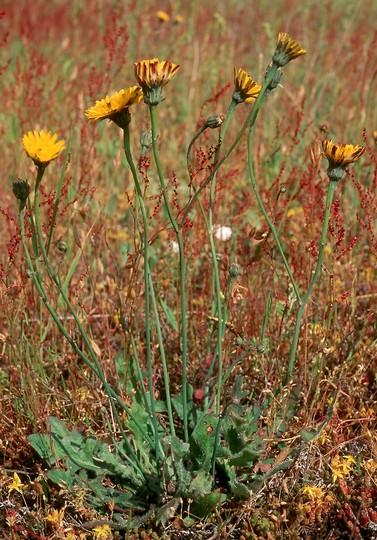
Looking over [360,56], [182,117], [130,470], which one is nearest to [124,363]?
[130,470]

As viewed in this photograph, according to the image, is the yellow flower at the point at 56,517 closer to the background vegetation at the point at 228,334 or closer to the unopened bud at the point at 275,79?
the background vegetation at the point at 228,334

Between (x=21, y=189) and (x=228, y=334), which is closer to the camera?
(x=21, y=189)

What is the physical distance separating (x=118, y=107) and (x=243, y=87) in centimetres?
27

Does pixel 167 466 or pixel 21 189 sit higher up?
pixel 21 189

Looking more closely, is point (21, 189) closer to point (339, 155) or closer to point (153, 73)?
point (153, 73)

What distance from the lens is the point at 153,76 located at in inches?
50.2

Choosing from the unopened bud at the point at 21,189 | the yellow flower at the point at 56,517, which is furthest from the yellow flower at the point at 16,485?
the unopened bud at the point at 21,189

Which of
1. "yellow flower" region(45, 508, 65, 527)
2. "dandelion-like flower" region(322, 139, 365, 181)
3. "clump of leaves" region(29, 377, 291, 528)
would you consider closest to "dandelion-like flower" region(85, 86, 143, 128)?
"dandelion-like flower" region(322, 139, 365, 181)

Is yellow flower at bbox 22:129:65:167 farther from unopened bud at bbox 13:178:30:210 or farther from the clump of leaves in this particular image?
the clump of leaves

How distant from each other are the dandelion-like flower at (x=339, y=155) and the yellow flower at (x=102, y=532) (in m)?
0.93

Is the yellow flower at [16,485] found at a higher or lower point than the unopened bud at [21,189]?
lower

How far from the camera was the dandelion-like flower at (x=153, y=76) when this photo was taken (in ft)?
4.17

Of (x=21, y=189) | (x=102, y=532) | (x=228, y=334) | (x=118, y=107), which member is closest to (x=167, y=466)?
(x=102, y=532)

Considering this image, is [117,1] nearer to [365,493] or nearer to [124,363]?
[124,363]
